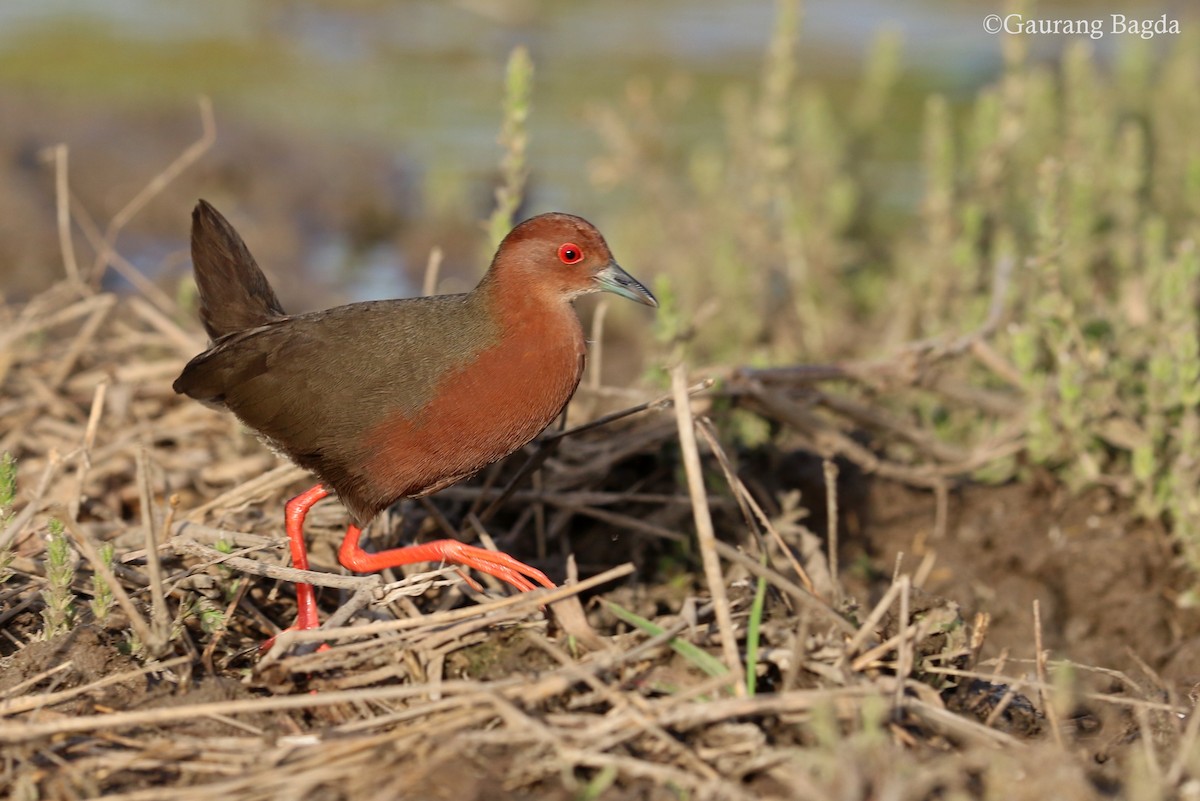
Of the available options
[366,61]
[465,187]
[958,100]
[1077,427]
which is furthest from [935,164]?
[366,61]

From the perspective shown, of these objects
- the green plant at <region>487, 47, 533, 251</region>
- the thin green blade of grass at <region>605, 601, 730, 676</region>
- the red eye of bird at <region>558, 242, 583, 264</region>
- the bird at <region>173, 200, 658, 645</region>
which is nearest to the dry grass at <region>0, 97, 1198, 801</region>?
the thin green blade of grass at <region>605, 601, 730, 676</region>

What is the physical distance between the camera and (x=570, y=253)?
4129 mm

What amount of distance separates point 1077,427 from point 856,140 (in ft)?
13.1

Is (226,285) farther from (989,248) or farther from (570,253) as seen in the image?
(989,248)

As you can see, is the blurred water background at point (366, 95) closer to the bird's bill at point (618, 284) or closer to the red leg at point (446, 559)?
the red leg at point (446, 559)

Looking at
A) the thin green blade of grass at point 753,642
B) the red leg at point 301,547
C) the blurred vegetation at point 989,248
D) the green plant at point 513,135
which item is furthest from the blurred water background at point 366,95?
the thin green blade of grass at point 753,642

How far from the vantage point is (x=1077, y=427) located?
497 cm

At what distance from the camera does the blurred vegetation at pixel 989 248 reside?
5.01 m

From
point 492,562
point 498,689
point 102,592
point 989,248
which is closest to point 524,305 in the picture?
point 492,562

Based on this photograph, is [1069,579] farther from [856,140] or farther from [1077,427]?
[856,140]

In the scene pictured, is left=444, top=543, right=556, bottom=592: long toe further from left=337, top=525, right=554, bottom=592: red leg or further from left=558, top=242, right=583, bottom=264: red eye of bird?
left=558, top=242, right=583, bottom=264: red eye of bird

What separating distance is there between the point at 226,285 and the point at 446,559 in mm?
1270

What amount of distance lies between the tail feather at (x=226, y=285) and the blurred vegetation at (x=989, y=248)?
1.38 metres

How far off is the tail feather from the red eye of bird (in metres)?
1.05
